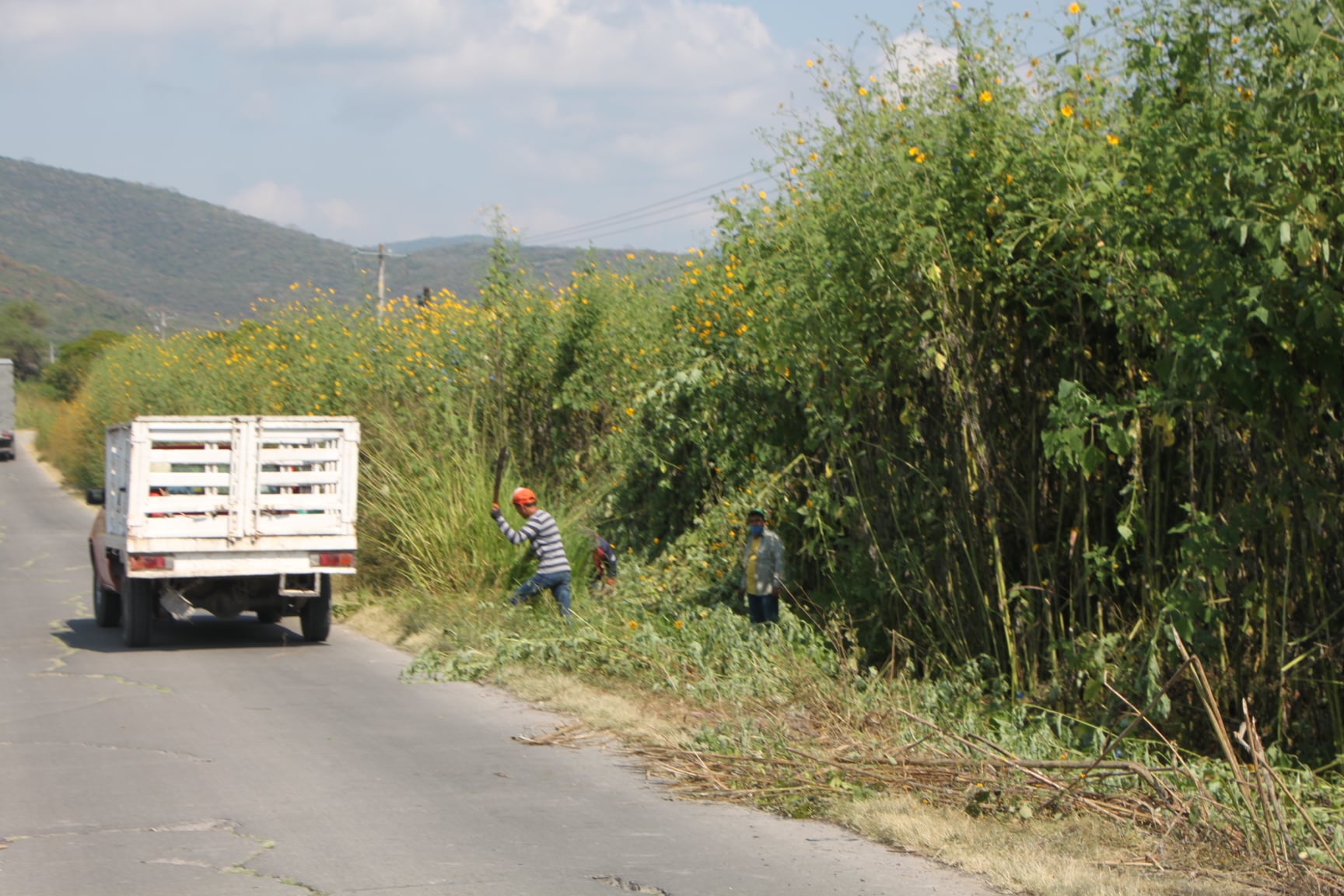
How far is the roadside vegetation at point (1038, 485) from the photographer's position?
6281 mm

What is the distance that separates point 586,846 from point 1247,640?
13.2ft

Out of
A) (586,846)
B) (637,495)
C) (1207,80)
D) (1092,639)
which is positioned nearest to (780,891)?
(586,846)

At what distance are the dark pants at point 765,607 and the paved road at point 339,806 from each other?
7.27 ft

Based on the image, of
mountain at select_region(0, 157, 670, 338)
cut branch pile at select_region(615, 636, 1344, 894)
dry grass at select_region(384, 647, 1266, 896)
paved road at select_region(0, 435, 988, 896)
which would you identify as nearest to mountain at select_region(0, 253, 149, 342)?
mountain at select_region(0, 157, 670, 338)

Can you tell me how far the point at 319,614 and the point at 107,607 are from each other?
8.76ft

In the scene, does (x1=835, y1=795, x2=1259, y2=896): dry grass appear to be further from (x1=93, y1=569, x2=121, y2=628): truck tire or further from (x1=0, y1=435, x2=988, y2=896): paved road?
(x1=93, y1=569, x2=121, y2=628): truck tire

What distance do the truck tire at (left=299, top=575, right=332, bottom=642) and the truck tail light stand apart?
59.0 inches

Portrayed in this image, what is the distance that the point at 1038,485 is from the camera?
28.9 feet

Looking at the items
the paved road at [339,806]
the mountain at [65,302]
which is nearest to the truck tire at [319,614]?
the paved road at [339,806]

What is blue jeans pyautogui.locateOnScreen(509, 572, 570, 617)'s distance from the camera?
1258 cm

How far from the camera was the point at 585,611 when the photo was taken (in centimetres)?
1261

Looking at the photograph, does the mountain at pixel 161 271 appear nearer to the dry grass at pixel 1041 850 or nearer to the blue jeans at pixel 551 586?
the blue jeans at pixel 551 586

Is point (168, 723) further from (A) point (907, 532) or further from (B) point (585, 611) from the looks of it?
(A) point (907, 532)

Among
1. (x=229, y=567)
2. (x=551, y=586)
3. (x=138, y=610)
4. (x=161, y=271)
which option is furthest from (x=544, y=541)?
(x=161, y=271)
